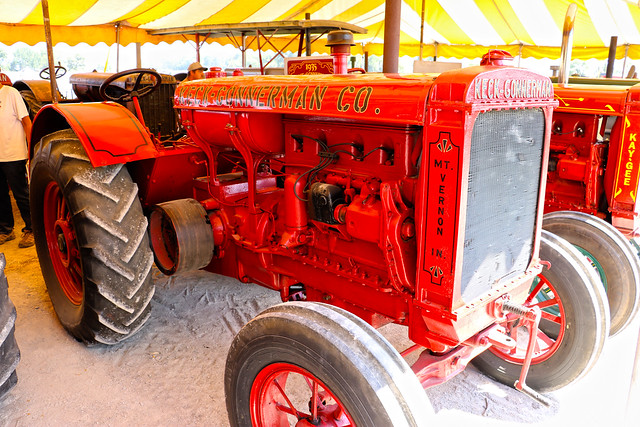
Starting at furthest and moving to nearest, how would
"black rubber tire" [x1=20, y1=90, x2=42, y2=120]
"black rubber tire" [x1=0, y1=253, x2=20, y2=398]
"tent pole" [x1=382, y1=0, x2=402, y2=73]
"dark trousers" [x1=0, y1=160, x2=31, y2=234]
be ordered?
1. "black rubber tire" [x1=20, y1=90, x2=42, y2=120]
2. "tent pole" [x1=382, y1=0, x2=402, y2=73]
3. "dark trousers" [x1=0, y1=160, x2=31, y2=234]
4. "black rubber tire" [x1=0, y1=253, x2=20, y2=398]

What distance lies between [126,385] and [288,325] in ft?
4.52

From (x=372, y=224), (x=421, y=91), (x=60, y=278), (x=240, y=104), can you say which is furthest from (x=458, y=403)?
(x=60, y=278)

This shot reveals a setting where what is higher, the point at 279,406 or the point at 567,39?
the point at 567,39

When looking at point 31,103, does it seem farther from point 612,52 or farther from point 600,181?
point 612,52

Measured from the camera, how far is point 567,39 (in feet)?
10.0

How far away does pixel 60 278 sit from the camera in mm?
3141

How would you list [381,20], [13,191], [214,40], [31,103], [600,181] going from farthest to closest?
[381,20], [214,40], [31,103], [13,191], [600,181]

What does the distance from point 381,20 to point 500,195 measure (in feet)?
35.6

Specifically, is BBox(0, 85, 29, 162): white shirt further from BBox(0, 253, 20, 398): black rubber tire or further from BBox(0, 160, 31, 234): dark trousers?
BBox(0, 253, 20, 398): black rubber tire

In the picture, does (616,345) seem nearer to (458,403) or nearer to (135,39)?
(458,403)

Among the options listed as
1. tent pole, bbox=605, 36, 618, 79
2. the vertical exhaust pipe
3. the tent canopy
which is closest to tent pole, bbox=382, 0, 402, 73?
the vertical exhaust pipe

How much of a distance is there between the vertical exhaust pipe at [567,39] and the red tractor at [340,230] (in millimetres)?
1425

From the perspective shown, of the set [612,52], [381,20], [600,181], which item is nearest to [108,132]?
[600,181]

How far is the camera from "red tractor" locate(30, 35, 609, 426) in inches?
60.6
